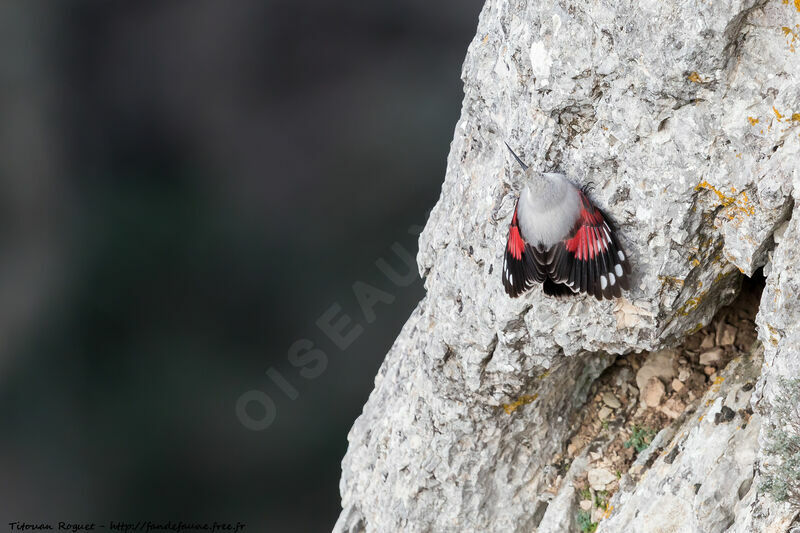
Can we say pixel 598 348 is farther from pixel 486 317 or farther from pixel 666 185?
pixel 666 185

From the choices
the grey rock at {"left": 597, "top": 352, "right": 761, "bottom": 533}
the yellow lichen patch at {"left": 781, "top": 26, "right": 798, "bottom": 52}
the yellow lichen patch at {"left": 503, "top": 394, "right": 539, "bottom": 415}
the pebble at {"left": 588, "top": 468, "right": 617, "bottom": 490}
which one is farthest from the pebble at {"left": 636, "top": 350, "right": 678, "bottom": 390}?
the yellow lichen patch at {"left": 781, "top": 26, "right": 798, "bottom": 52}

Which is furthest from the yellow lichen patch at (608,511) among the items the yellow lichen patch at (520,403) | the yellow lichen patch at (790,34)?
the yellow lichen patch at (790,34)

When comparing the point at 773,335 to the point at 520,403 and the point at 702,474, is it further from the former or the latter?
the point at 520,403

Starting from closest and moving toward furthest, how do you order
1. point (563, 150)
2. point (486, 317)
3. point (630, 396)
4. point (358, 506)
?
point (563, 150), point (486, 317), point (630, 396), point (358, 506)

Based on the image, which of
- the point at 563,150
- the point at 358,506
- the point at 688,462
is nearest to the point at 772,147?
the point at 563,150

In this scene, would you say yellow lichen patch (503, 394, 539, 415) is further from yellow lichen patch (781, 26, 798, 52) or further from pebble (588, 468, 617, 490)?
yellow lichen patch (781, 26, 798, 52)
